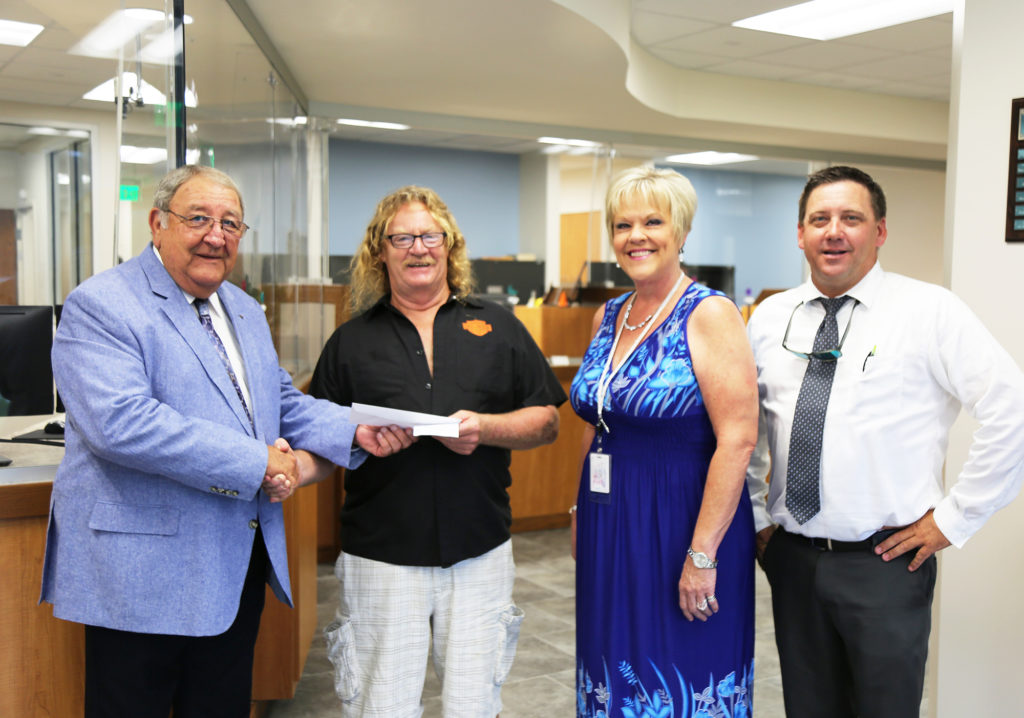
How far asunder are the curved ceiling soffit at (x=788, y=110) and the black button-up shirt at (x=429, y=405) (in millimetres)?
4295

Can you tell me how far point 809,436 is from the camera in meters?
2.15

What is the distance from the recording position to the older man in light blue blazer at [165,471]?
1779mm

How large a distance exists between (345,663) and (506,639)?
1.38 ft

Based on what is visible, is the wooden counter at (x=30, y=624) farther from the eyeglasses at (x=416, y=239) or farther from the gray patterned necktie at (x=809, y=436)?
the gray patterned necktie at (x=809, y=436)

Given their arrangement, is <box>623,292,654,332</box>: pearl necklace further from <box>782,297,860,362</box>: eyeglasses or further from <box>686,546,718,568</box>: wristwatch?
<box>686,546,718,568</box>: wristwatch

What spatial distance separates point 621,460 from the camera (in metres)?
2.25

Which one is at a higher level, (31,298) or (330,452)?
(31,298)

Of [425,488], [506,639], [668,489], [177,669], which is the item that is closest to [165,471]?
[177,669]

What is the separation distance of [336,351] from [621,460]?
0.80m

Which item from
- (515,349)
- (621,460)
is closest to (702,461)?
(621,460)

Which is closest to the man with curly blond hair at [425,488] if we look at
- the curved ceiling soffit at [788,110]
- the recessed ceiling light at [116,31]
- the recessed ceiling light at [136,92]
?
the recessed ceiling light at [136,92]

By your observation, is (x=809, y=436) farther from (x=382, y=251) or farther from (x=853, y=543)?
(x=382, y=251)

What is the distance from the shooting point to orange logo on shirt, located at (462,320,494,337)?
2.37m

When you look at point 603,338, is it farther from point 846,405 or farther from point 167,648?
point 167,648
